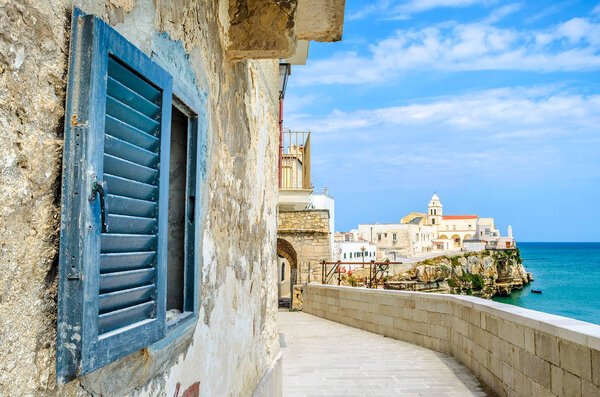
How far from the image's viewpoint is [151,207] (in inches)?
63.7

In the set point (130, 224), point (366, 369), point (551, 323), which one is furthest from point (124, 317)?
point (366, 369)

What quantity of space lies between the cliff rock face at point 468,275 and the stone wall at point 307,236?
12636 millimetres

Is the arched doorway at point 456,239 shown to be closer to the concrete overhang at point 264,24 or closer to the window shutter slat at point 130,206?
the concrete overhang at point 264,24

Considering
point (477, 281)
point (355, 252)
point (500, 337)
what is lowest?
point (477, 281)

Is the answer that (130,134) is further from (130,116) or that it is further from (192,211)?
(192,211)

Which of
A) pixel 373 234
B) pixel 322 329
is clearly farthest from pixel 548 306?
pixel 322 329

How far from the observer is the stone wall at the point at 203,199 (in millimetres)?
1037

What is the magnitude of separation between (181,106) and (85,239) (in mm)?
1001

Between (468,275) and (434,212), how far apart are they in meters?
66.9

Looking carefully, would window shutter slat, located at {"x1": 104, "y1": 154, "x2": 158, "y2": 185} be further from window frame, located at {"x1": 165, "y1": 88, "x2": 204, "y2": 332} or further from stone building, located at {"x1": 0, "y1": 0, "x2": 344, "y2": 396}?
window frame, located at {"x1": 165, "y1": 88, "x2": 204, "y2": 332}

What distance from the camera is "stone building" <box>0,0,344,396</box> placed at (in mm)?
1066

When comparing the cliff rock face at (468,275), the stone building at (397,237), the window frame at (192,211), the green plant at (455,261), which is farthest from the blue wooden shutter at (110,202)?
the stone building at (397,237)

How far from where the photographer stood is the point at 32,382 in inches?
42.4

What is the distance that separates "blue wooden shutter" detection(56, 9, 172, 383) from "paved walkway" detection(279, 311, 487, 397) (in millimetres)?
4686
